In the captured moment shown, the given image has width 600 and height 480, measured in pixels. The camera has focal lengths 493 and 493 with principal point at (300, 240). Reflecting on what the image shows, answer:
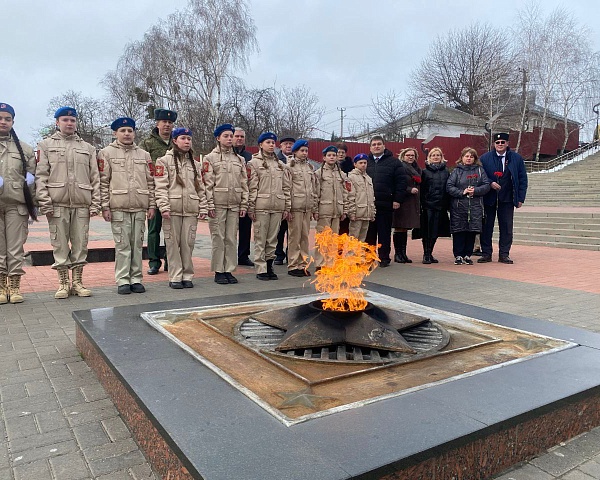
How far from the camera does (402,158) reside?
8648mm

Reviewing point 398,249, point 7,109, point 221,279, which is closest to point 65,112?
point 7,109

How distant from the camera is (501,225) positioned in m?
8.49

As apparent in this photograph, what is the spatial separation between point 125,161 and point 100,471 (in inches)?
164

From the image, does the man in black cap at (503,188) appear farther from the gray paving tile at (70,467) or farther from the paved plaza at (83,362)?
the gray paving tile at (70,467)

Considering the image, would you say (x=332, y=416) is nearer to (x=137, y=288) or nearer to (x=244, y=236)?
(x=137, y=288)

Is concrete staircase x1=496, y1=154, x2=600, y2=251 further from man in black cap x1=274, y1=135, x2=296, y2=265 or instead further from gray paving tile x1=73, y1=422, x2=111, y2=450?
gray paving tile x1=73, y1=422, x2=111, y2=450

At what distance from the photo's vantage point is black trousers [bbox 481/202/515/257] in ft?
27.5

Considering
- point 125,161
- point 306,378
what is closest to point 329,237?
point 306,378

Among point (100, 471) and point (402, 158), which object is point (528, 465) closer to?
point (100, 471)

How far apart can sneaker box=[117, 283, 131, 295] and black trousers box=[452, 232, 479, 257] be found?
5317 millimetres

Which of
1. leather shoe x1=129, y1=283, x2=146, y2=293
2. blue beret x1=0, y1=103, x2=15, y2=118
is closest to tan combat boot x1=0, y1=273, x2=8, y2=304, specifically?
leather shoe x1=129, y1=283, x2=146, y2=293

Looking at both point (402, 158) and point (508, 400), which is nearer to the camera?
point (508, 400)

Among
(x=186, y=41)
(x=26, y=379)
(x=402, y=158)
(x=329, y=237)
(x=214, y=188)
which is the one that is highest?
(x=186, y=41)

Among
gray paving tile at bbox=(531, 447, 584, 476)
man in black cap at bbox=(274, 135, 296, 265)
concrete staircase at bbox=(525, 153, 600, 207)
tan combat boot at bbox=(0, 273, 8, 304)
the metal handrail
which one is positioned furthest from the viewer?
the metal handrail
